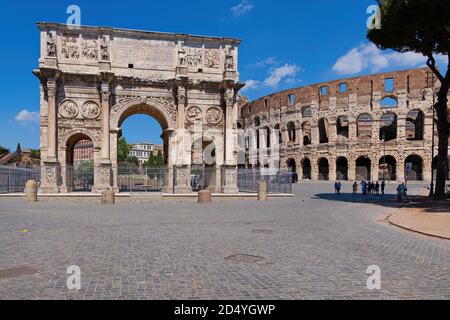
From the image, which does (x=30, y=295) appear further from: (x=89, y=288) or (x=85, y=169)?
(x=85, y=169)

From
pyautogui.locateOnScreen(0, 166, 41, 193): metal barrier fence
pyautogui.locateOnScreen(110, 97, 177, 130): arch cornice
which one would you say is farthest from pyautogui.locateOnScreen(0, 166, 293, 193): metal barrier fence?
pyautogui.locateOnScreen(110, 97, 177, 130): arch cornice

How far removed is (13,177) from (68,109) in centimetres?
668

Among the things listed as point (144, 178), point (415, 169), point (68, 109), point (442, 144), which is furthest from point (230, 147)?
point (415, 169)

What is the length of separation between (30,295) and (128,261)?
187 centimetres

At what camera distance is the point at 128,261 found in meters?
6.02

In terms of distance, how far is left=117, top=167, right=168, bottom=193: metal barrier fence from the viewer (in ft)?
69.3

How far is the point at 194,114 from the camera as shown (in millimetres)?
23297

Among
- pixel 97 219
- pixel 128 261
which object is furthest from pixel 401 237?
pixel 97 219

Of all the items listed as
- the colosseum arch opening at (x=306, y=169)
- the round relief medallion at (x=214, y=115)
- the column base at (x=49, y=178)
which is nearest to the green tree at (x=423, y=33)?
the round relief medallion at (x=214, y=115)

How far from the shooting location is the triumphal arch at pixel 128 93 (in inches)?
829

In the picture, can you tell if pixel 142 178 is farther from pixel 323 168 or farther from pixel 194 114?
pixel 323 168

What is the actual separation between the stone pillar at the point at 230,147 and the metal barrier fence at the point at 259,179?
1757 millimetres

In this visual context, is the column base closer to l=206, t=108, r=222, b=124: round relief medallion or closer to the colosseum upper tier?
l=206, t=108, r=222, b=124: round relief medallion

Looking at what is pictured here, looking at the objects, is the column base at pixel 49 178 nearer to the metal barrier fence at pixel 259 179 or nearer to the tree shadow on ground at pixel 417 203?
the metal barrier fence at pixel 259 179
